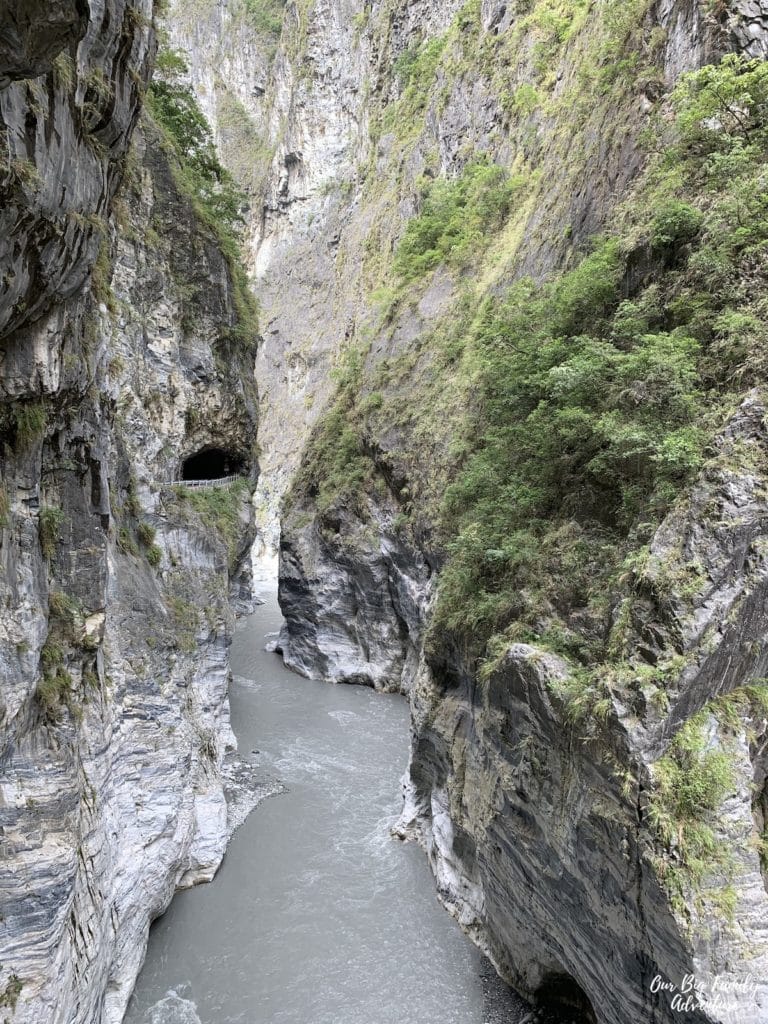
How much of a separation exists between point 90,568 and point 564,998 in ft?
30.0

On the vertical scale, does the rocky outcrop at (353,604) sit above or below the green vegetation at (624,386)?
below

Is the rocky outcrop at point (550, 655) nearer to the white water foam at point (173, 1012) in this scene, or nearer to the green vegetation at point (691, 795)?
the green vegetation at point (691, 795)

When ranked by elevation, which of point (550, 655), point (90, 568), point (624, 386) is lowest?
point (550, 655)

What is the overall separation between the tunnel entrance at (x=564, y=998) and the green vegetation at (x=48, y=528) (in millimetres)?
9047

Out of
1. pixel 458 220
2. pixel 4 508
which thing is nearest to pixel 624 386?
pixel 4 508

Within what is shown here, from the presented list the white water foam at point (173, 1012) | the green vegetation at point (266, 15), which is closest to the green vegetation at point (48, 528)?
the white water foam at point (173, 1012)

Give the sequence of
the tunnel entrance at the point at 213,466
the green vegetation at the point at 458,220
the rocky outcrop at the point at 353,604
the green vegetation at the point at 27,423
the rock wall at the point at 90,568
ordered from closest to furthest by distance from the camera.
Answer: the rock wall at the point at 90,568 → the green vegetation at the point at 27,423 → the tunnel entrance at the point at 213,466 → the green vegetation at the point at 458,220 → the rocky outcrop at the point at 353,604

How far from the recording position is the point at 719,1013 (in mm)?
5051

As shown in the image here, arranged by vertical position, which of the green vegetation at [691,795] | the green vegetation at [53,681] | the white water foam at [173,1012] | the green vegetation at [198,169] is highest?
the green vegetation at [198,169]

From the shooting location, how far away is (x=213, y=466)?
854 inches

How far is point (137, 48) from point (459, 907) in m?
13.1

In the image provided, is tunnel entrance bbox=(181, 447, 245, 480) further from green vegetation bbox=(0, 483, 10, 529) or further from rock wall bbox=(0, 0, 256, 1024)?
green vegetation bbox=(0, 483, 10, 529)

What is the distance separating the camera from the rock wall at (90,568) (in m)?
4.45

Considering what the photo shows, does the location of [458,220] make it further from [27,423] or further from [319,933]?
[319,933]
